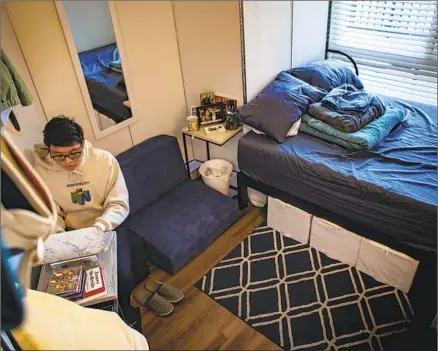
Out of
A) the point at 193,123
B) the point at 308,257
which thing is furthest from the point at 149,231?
the point at 308,257

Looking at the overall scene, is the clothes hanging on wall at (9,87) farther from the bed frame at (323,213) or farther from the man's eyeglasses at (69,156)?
the bed frame at (323,213)

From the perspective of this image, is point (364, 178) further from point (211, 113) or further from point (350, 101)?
point (211, 113)

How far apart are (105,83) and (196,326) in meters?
1.61

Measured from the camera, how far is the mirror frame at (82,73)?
2.15 metres

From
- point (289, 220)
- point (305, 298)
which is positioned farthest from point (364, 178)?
point (305, 298)

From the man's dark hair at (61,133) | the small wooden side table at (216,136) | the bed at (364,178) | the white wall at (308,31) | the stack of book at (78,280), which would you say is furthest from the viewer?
the white wall at (308,31)

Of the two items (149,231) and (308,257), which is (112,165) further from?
(308,257)

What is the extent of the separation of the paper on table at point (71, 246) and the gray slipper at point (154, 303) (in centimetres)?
73

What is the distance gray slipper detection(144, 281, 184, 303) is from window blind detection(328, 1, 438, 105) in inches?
93.4

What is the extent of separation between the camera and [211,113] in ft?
9.23

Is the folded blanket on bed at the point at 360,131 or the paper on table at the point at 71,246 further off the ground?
the paper on table at the point at 71,246

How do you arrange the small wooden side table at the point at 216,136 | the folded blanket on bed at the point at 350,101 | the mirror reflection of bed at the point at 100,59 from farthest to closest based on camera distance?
the small wooden side table at the point at 216,136
the folded blanket on bed at the point at 350,101
the mirror reflection of bed at the point at 100,59

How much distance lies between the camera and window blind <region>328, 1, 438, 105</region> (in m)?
2.87

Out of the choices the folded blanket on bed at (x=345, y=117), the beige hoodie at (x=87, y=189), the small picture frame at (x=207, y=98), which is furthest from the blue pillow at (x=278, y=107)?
the beige hoodie at (x=87, y=189)
